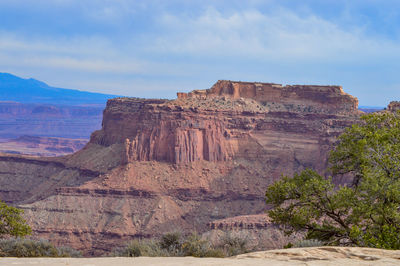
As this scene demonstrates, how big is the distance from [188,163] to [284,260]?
256 feet

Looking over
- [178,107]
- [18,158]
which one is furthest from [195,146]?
[18,158]

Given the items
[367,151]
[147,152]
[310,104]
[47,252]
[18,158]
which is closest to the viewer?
[47,252]

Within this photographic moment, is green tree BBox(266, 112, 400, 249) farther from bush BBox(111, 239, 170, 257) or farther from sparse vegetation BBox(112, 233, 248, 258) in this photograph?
bush BBox(111, 239, 170, 257)

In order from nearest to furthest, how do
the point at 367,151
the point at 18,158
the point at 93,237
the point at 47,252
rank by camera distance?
Answer: the point at 47,252 < the point at 367,151 < the point at 93,237 < the point at 18,158

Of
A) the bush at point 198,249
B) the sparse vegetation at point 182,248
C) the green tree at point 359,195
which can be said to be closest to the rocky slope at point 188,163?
the sparse vegetation at point 182,248

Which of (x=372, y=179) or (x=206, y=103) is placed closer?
(x=372, y=179)

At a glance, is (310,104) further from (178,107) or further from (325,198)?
(325,198)

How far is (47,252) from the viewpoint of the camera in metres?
A: 26.4

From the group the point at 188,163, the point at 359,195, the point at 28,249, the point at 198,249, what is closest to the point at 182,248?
the point at 198,249

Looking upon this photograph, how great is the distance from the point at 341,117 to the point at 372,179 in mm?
73275

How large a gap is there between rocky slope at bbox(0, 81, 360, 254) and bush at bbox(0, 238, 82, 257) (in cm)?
5402

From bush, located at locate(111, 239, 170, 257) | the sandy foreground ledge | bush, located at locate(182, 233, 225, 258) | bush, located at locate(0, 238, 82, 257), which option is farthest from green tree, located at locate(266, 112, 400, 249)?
bush, located at locate(0, 238, 82, 257)

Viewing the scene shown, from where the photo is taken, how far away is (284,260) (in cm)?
1897

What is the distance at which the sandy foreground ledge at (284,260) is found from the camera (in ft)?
61.2
